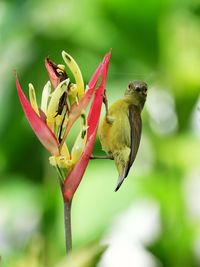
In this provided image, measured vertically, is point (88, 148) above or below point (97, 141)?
above

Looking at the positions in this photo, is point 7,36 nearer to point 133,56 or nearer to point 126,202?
point 133,56

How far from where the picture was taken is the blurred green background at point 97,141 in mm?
1752

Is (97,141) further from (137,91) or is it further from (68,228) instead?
(68,228)

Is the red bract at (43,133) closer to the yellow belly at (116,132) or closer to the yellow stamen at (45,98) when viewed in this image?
the yellow stamen at (45,98)

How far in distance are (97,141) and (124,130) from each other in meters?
1.11

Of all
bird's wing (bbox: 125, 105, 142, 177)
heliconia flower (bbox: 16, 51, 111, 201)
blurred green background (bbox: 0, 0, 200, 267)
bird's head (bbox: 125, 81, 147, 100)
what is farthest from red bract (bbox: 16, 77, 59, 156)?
blurred green background (bbox: 0, 0, 200, 267)

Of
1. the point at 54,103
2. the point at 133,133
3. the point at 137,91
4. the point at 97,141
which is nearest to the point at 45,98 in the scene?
the point at 54,103

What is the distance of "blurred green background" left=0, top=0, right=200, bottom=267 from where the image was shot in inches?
69.0

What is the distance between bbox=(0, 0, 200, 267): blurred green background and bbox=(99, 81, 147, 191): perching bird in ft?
2.16

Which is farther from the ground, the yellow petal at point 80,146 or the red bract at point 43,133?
the red bract at point 43,133

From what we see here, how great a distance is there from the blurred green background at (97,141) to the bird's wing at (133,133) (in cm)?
72

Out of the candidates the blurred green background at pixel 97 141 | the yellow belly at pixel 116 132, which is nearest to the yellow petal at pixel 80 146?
the yellow belly at pixel 116 132

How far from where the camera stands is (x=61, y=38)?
2.06 meters

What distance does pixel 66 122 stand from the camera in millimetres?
685
